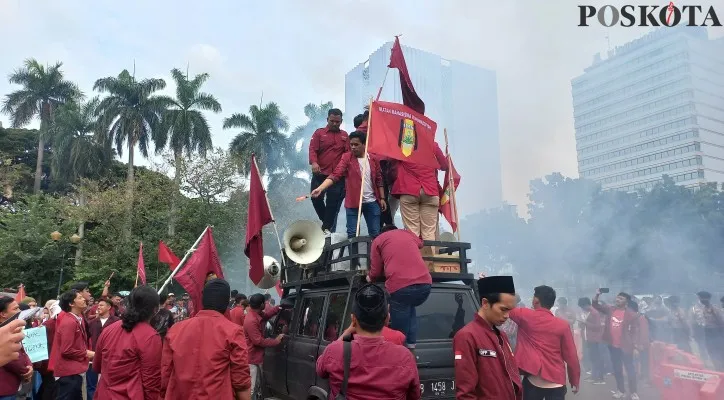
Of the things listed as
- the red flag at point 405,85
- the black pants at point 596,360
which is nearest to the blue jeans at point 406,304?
the red flag at point 405,85

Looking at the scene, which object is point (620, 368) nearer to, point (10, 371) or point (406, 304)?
point (406, 304)

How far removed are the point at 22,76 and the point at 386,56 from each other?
99.2ft

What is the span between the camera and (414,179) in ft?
21.3

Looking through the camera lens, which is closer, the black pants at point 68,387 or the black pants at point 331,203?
the black pants at point 68,387

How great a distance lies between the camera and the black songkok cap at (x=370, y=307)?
2.90 meters

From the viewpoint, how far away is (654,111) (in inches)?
787

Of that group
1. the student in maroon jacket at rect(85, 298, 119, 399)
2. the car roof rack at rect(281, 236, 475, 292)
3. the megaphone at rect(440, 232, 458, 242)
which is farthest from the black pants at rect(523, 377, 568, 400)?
the student in maroon jacket at rect(85, 298, 119, 399)

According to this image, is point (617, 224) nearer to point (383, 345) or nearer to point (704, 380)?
point (704, 380)

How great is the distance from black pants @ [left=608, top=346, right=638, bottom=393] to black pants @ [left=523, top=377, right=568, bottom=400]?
4886 mm

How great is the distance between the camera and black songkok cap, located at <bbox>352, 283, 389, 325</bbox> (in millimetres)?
2898

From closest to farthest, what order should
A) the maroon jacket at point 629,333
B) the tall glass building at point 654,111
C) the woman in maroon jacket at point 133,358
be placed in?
the woman in maroon jacket at point 133,358 → the maroon jacket at point 629,333 → the tall glass building at point 654,111

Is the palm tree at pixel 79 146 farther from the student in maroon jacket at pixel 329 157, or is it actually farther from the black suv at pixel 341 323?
the black suv at pixel 341 323

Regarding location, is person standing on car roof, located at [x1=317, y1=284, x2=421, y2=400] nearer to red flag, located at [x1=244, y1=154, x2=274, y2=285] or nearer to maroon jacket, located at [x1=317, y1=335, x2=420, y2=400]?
maroon jacket, located at [x1=317, y1=335, x2=420, y2=400]

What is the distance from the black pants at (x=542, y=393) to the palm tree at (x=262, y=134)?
110 ft
